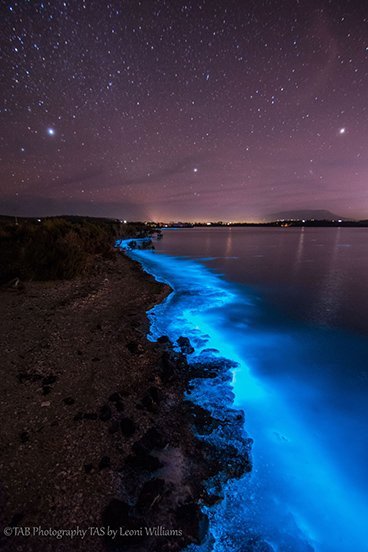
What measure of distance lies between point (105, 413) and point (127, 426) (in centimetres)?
46

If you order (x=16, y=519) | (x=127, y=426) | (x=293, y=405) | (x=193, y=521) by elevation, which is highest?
(x=16, y=519)

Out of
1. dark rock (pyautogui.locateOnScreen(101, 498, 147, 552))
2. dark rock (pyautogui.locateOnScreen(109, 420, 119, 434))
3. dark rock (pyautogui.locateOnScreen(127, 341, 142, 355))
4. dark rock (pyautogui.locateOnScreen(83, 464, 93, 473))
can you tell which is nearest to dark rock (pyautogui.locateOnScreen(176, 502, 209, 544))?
dark rock (pyautogui.locateOnScreen(101, 498, 147, 552))

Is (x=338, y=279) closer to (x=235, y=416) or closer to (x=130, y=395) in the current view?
(x=235, y=416)

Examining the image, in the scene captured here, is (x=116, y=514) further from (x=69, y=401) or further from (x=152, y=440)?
(x=69, y=401)

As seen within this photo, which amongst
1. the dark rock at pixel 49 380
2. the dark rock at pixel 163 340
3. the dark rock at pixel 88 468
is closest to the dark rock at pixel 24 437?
the dark rock at pixel 88 468

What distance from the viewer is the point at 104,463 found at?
3.41 metres

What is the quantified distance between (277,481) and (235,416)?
1185mm

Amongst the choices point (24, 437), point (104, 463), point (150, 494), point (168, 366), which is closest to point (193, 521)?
point (150, 494)

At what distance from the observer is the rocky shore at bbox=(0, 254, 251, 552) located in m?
2.81

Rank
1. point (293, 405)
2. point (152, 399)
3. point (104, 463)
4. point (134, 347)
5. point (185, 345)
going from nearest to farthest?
point (104, 463) < point (152, 399) < point (293, 405) < point (134, 347) < point (185, 345)

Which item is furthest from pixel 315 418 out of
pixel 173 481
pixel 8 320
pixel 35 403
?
pixel 8 320

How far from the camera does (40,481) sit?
10.2ft

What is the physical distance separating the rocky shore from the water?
437mm

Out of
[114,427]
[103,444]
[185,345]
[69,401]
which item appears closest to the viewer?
[103,444]
